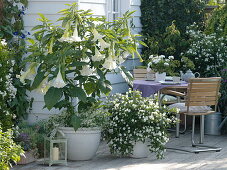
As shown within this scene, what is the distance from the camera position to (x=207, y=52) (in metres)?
9.77

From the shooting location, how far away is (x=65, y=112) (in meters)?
7.08

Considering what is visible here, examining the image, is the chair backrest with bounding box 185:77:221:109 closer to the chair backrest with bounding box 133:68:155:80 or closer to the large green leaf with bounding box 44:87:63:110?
the chair backrest with bounding box 133:68:155:80

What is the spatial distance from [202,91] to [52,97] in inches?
93.7

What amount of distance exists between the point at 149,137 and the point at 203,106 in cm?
132

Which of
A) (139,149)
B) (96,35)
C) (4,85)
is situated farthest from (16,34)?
(139,149)

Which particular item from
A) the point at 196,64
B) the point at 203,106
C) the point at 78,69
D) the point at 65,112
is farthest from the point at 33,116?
the point at 196,64

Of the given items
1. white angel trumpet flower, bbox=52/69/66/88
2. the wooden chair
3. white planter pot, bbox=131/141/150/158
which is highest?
white angel trumpet flower, bbox=52/69/66/88

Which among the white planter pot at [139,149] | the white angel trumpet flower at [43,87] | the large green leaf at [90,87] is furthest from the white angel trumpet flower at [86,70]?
the white planter pot at [139,149]

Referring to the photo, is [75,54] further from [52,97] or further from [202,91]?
[202,91]

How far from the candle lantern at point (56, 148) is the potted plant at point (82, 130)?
98mm

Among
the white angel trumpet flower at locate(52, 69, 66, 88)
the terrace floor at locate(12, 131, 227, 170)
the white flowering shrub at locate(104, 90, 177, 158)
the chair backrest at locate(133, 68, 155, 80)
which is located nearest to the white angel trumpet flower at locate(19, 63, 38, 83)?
the white angel trumpet flower at locate(52, 69, 66, 88)

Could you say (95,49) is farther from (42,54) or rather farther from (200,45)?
(200,45)

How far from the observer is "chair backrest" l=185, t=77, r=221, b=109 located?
7.66 m

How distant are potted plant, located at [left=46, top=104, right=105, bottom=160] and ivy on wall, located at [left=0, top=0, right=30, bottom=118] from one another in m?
0.66
